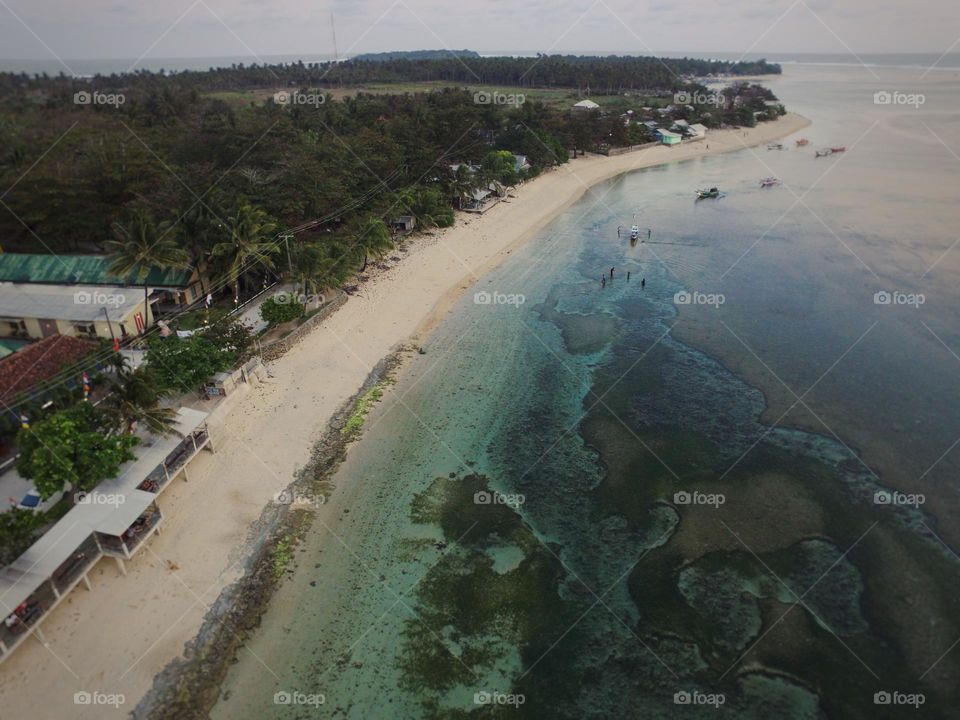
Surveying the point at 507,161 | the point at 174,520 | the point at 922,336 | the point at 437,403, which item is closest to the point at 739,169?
the point at 507,161

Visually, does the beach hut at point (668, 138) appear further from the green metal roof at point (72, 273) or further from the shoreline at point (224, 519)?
the green metal roof at point (72, 273)

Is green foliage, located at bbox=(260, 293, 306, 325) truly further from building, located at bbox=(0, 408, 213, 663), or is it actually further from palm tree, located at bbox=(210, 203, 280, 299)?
building, located at bbox=(0, 408, 213, 663)

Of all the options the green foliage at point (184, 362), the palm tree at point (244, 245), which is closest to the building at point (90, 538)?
the green foliage at point (184, 362)

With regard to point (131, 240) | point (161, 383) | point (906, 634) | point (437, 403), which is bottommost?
point (906, 634)

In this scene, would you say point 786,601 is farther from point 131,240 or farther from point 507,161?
point 507,161

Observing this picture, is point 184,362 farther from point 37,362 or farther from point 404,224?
point 404,224

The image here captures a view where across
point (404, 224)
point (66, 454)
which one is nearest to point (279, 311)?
point (66, 454)
